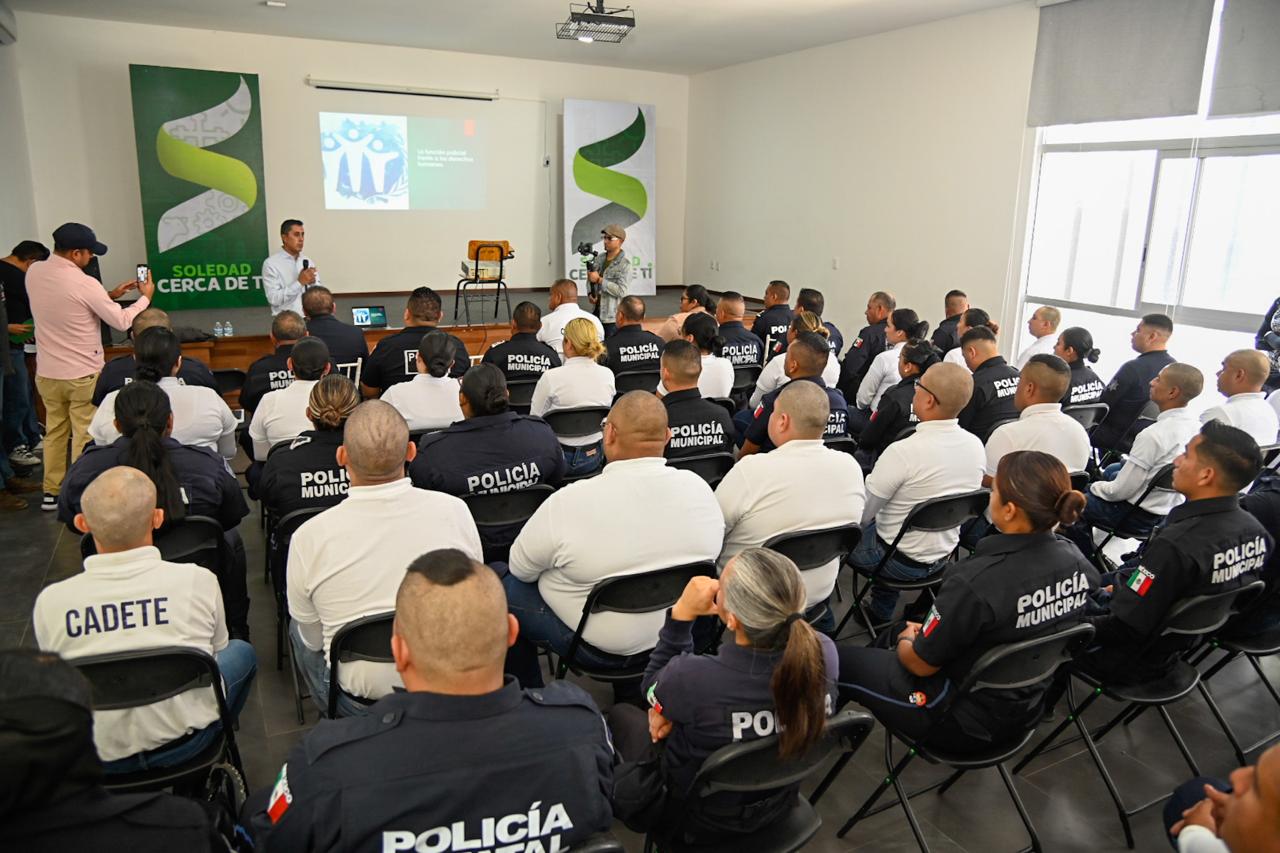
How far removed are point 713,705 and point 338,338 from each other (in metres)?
4.25

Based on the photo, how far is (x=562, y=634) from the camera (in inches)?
98.0

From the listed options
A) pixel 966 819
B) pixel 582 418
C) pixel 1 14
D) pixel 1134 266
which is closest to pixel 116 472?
pixel 582 418

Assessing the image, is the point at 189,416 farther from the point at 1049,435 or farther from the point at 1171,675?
the point at 1171,675

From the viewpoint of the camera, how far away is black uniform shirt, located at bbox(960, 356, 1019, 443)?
447cm

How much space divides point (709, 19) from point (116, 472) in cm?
779

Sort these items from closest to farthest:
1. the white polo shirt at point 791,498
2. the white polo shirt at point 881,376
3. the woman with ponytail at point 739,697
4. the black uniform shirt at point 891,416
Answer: the woman with ponytail at point 739,697, the white polo shirt at point 791,498, the black uniform shirt at point 891,416, the white polo shirt at point 881,376

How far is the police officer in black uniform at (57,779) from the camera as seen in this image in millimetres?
1039

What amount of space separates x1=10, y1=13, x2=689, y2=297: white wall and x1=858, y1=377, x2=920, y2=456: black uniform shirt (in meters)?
8.10

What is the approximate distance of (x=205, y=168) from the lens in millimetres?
9414

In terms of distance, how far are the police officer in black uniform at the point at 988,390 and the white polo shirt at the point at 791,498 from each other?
207 cm

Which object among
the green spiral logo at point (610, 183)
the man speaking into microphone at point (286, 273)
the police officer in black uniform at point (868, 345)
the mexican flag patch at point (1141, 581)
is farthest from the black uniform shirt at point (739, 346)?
the green spiral logo at point (610, 183)

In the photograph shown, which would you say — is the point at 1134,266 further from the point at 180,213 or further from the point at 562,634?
the point at 180,213

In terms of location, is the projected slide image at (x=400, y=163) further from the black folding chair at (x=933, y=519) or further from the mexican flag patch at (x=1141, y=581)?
the mexican flag patch at (x=1141, y=581)

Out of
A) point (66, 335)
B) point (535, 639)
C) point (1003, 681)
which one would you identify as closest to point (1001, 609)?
point (1003, 681)
